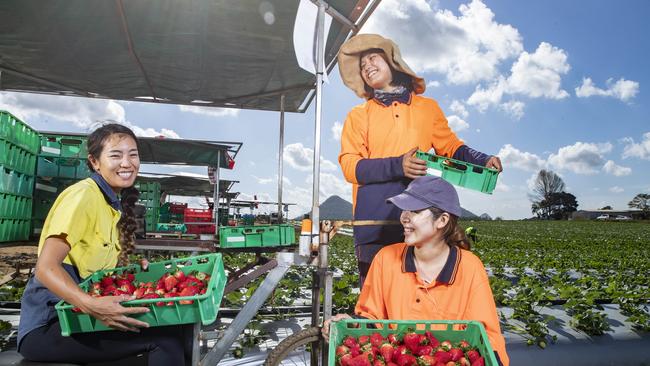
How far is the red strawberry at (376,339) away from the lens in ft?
5.00

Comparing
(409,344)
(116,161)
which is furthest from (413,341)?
(116,161)

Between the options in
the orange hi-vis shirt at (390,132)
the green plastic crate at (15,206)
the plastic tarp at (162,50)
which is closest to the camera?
the orange hi-vis shirt at (390,132)

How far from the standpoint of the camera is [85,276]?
6.29 ft

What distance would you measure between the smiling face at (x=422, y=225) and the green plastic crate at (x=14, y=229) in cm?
793

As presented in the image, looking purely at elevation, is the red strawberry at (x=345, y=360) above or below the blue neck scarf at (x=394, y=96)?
below

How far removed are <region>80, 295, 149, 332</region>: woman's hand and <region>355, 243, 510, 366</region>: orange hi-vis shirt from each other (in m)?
0.99

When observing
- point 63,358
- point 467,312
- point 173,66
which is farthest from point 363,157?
point 173,66

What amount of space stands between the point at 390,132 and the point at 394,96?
0.66 ft

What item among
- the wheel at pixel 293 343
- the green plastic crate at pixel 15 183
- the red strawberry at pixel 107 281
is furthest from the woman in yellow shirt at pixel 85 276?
the green plastic crate at pixel 15 183

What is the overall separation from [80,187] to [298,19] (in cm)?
159

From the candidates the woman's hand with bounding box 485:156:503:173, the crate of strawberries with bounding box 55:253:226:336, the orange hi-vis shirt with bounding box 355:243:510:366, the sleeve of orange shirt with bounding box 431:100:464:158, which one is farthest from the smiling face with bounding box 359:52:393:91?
the crate of strawberries with bounding box 55:253:226:336

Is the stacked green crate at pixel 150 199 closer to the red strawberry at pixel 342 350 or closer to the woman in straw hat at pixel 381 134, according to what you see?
the woman in straw hat at pixel 381 134

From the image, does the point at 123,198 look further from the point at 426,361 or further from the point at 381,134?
the point at 426,361

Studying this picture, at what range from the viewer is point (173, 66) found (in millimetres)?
4648
